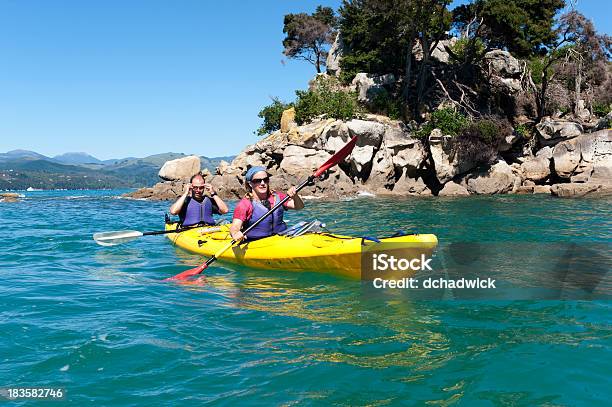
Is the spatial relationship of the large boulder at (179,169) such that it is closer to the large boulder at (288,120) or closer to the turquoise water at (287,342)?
the large boulder at (288,120)

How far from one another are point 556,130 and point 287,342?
24.6 metres

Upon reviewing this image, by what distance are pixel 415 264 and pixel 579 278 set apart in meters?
2.12

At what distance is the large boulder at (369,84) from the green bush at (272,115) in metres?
5.08

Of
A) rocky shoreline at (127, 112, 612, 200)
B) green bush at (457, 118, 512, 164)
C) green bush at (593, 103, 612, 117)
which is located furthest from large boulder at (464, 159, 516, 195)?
green bush at (593, 103, 612, 117)

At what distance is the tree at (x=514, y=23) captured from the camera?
24.9 m

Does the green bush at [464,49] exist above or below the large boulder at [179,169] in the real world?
above

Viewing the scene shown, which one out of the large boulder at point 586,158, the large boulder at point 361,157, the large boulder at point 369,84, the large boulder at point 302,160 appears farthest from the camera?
the large boulder at point 369,84

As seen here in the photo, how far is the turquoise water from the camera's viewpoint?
3.08 m

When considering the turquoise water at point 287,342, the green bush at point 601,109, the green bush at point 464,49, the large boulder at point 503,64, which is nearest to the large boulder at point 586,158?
the green bush at point 601,109

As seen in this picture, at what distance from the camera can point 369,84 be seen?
91.8 ft

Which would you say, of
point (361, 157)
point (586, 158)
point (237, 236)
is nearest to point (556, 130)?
point (586, 158)

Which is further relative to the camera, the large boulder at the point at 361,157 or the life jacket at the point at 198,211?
the large boulder at the point at 361,157

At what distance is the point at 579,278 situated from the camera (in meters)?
5.88

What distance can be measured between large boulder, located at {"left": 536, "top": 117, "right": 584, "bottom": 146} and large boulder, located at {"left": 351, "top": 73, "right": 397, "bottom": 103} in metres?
8.90
